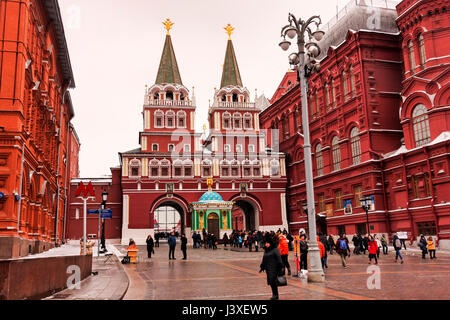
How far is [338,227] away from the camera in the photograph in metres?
43.9

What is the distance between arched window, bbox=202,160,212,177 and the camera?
5449cm

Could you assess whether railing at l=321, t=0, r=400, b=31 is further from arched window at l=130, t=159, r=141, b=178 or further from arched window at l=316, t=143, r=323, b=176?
arched window at l=130, t=159, r=141, b=178

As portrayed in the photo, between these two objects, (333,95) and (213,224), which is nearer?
(333,95)

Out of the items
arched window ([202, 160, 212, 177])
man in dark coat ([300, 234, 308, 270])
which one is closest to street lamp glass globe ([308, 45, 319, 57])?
man in dark coat ([300, 234, 308, 270])

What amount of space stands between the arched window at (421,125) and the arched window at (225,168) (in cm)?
2497

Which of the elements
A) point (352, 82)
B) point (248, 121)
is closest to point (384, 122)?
point (352, 82)

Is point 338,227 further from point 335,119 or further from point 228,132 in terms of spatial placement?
point 228,132

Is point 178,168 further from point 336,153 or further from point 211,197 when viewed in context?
point 336,153

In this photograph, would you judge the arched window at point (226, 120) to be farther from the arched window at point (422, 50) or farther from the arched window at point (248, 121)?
the arched window at point (422, 50)

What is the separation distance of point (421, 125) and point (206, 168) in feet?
89.1

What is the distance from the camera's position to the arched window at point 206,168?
5449cm

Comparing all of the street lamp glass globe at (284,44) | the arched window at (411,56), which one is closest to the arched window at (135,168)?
the arched window at (411,56)

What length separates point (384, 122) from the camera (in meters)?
40.4

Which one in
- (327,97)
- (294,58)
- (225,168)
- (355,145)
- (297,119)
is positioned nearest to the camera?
(294,58)
